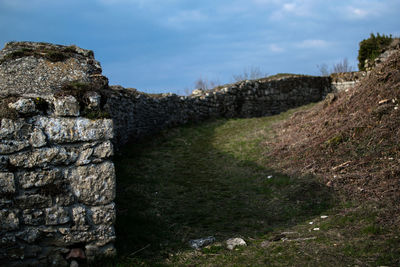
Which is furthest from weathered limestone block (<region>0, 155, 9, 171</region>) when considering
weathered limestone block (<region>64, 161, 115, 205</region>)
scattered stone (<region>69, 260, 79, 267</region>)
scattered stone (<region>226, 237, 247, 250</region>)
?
scattered stone (<region>226, 237, 247, 250</region>)

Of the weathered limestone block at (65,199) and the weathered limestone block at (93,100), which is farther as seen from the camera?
the weathered limestone block at (93,100)

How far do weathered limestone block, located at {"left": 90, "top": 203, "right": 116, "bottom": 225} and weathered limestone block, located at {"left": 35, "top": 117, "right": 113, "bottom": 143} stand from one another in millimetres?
903

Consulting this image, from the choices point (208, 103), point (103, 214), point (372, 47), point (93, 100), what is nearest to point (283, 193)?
point (103, 214)

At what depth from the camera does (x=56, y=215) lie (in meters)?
4.53

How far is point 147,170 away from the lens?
31.5 feet

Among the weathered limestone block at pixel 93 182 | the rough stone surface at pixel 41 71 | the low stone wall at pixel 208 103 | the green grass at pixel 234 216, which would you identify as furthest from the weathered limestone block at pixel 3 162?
the low stone wall at pixel 208 103

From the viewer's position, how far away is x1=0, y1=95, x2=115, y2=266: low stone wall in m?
4.39

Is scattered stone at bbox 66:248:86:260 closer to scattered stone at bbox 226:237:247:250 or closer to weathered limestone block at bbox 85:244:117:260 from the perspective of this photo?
weathered limestone block at bbox 85:244:117:260

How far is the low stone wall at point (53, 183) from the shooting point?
4387 millimetres

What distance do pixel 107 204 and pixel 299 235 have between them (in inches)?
111

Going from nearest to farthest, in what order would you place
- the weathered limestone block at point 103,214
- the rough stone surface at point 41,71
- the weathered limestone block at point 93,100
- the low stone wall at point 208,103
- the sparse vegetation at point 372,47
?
the weathered limestone block at point 103,214 → the weathered limestone block at point 93,100 → the rough stone surface at point 41,71 → the low stone wall at point 208,103 → the sparse vegetation at point 372,47

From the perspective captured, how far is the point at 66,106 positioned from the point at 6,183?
1.17 meters

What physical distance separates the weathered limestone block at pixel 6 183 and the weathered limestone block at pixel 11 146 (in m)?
0.28

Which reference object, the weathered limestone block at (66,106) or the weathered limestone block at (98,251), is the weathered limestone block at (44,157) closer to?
the weathered limestone block at (66,106)
